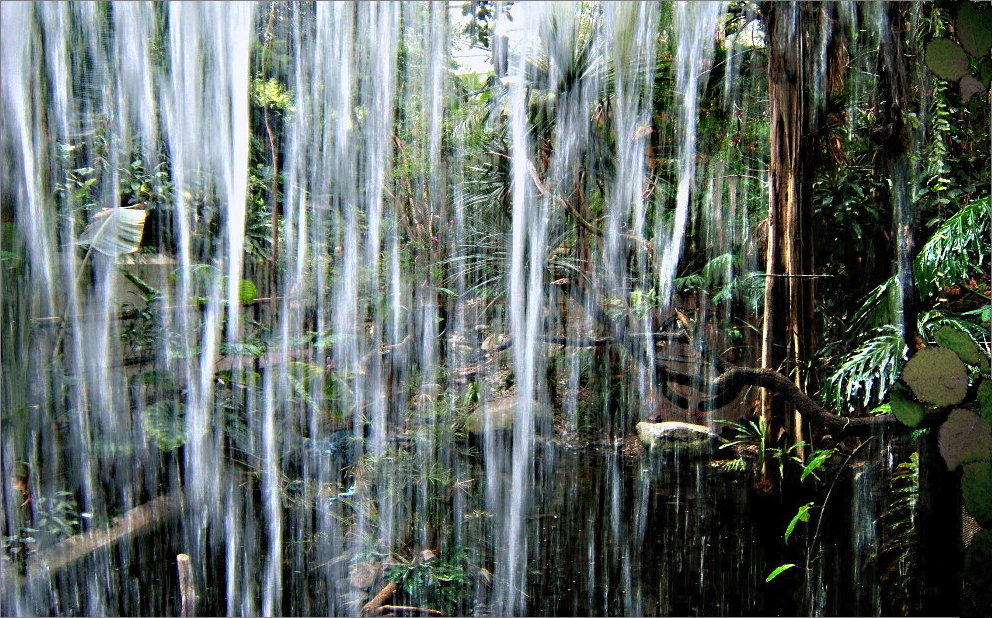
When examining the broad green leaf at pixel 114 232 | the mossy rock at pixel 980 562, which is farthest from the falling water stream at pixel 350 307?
the mossy rock at pixel 980 562

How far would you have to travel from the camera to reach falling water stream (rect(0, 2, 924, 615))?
259 cm

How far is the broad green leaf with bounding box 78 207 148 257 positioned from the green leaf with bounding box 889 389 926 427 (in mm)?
2335

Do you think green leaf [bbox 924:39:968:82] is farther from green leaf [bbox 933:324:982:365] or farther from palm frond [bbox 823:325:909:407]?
palm frond [bbox 823:325:909:407]

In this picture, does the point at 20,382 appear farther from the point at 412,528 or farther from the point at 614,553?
the point at 614,553

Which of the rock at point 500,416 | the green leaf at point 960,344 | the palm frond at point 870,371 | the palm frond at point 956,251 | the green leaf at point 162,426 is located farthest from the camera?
the rock at point 500,416

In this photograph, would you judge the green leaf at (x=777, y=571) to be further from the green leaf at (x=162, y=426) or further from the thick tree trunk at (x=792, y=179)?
the green leaf at (x=162, y=426)

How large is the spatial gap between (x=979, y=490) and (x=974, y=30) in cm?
76

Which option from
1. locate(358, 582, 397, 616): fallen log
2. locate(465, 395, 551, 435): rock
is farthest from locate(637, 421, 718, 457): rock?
locate(358, 582, 397, 616): fallen log

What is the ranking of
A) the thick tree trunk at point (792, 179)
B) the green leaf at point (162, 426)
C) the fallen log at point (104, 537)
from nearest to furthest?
the fallen log at point (104, 537) < the green leaf at point (162, 426) < the thick tree trunk at point (792, 179)

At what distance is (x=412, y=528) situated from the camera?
285cm

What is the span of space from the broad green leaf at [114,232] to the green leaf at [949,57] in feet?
7.80

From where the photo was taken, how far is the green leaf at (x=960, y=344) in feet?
3.97

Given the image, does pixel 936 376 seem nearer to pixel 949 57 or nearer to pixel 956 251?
pixel 949 57

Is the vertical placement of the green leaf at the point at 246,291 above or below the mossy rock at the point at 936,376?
above
